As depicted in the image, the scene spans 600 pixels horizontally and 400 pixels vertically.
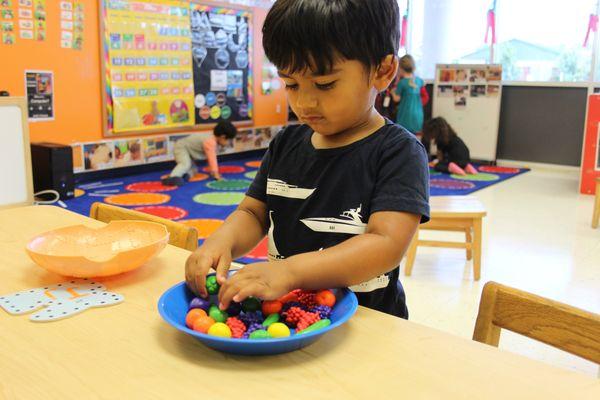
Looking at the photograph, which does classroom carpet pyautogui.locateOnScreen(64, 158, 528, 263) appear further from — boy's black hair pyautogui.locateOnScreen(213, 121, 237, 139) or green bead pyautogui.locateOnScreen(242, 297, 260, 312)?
green bead pyautogui.locateOnScreen(242, 297, 260, 312)

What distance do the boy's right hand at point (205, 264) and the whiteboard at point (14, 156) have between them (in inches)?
56.8

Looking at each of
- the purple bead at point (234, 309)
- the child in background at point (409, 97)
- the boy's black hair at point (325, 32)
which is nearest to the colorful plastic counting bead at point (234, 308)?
the purple bead at point (234, 309)

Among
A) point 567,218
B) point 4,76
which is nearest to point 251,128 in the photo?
point 4,76

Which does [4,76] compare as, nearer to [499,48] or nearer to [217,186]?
[217,186]

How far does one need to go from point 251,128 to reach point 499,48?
257 cm

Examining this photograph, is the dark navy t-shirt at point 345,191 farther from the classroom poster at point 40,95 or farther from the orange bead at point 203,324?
the classroom poster at point 40,95

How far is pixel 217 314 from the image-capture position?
68 cm

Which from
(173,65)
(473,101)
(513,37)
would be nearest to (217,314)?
(173,65)

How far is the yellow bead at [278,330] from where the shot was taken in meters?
0.63

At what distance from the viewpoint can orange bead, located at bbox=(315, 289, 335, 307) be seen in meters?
0.71

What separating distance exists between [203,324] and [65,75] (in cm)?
398

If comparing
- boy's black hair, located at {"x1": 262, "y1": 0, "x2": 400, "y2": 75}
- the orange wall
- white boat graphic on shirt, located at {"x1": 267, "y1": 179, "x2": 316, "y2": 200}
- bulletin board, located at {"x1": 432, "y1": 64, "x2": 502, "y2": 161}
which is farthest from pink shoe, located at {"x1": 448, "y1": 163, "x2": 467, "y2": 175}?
boy's black hair, located at {"x1": 262, "y1": 0, "x2": 400, "y2": 75}

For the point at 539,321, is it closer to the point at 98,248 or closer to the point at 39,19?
the point at 98,248

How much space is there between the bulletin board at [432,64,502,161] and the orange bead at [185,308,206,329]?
5225mm
